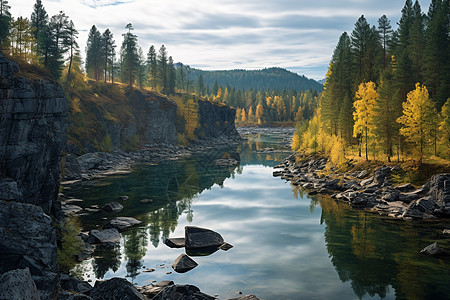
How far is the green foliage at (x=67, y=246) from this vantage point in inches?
985

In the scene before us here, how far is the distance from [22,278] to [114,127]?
77.6 meters

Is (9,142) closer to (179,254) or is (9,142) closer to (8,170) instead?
(8,170)

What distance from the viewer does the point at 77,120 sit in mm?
76125

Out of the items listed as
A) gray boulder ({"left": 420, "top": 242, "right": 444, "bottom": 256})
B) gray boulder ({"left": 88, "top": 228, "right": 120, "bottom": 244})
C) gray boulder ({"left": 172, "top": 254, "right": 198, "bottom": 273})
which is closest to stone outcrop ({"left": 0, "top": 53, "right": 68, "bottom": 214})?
gray boulder ({"left": 88, "top": 228, "right": 120, "bottom": 244})

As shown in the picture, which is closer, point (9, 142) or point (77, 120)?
point (9, 142)

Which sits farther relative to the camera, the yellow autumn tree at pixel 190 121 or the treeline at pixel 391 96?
the yellow autumn tree at pixel 190 121

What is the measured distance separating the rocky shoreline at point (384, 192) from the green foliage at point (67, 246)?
31705 millimetres

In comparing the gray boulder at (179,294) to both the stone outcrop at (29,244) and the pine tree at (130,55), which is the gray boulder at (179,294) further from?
the pine tree at (130,55)

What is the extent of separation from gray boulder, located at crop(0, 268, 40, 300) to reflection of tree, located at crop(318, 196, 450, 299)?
60.7 ft

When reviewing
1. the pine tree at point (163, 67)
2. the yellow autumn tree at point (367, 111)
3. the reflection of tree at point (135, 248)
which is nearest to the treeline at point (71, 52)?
the pine tree at point (163, 67)

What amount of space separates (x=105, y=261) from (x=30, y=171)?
9.64 m

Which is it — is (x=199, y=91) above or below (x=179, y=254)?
above

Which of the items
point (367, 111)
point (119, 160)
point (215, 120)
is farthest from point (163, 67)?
point (367, 111)

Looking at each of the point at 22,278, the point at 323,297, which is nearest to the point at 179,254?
the point at 323,297
